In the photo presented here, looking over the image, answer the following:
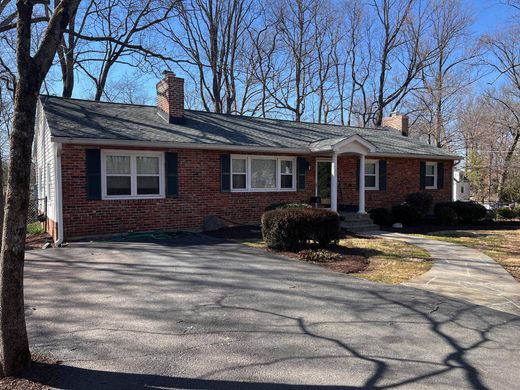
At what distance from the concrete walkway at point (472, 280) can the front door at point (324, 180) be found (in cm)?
689

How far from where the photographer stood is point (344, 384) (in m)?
3.45

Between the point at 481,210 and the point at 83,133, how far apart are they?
49.1 ft

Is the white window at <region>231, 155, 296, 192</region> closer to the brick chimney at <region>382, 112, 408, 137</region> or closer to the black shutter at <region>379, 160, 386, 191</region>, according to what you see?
the black shutter at <region>379, 160, 386, 191</region>

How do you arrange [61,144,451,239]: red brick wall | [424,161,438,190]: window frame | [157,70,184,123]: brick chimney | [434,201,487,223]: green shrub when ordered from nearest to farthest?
[61,144,451,239]: red brick wall → [157,70,184,123]: brick chimney → [434,201,487,223]: green shrub → [424,161,438,190]: window frame

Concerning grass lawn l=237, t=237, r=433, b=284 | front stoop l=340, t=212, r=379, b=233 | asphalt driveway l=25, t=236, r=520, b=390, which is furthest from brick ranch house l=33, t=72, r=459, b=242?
asphalt driveway l=25, t=236, r=520, b=390

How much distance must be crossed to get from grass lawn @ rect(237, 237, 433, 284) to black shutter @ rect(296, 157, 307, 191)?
12.3 ft

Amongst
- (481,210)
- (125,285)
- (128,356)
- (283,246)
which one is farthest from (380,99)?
(128,356)

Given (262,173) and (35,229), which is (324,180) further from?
(35,229)

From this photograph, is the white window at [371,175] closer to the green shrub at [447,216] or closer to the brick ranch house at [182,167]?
the brick ranch house at [182,167]

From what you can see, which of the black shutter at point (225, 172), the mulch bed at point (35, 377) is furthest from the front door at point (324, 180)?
Result: the mulch bed at point (35, 377)

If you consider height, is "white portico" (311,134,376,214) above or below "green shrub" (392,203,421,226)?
above

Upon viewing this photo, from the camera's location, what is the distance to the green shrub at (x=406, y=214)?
15.8 m

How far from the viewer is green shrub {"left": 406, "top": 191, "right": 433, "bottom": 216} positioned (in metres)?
16.8

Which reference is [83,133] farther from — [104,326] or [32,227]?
[104,326]
